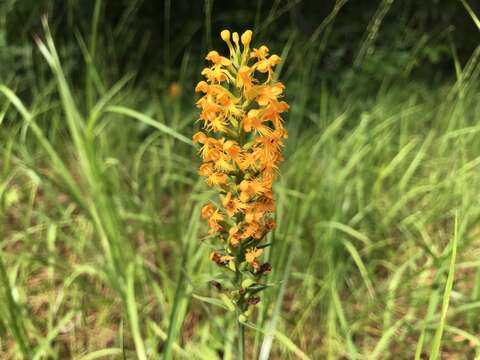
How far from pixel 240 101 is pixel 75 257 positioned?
1.64 meters

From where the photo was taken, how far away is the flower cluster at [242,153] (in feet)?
3.93

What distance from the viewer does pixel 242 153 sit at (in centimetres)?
122

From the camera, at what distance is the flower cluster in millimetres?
1199

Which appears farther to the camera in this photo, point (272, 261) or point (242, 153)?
point (272, 261)

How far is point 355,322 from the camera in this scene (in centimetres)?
206

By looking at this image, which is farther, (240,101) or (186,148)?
(186,148)

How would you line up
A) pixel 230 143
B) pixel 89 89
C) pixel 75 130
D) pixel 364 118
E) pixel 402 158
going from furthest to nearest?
1. pixel 402 158
2. pixel 364 118
3. pixel 89 89
4. pixel 75 130
5. pixel 230 143

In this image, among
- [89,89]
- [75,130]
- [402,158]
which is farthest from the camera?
[402,158]

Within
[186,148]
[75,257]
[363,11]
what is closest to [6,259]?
[75,257]

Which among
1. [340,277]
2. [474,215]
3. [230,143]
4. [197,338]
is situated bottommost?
[197,338]

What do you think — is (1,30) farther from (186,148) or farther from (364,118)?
(364,118)

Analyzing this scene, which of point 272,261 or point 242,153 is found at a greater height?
point 242,153

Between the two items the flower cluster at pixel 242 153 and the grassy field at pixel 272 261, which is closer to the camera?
the flower cluster at pixel 242 153

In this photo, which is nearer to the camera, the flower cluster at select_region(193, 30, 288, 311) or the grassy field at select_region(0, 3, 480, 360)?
the flower cluster at select_region(193, 30, 288, 311)
